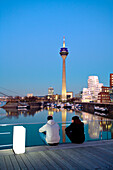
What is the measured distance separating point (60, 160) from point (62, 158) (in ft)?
0.77

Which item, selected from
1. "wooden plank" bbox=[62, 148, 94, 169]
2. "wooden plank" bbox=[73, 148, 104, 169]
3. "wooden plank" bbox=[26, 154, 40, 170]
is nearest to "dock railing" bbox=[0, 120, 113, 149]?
"wooden plank" bbox=[26, 154, 40, 170]

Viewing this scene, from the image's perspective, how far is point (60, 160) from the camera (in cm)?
670

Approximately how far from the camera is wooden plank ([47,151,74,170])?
240 inches

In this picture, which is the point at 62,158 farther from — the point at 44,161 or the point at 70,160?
the point at 44,161

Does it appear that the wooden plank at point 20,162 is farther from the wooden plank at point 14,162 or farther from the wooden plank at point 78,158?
the wooden plank at point 78,158

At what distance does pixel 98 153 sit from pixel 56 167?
219 centimetres

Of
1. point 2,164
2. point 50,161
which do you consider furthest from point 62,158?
point 2,164

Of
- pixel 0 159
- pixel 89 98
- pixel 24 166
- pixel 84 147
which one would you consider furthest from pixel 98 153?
pixel 89 98

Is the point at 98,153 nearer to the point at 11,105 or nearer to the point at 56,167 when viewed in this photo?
the point at 56,167

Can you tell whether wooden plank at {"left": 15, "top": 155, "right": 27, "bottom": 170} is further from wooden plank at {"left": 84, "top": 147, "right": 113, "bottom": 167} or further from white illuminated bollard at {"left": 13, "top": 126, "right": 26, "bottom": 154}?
wooden plank at {"left": 84, "top": 147, "right": 113, "bottom": 167}

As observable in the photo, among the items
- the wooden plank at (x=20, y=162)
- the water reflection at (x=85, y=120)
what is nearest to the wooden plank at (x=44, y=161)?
the wooden plank at (x=20, y=162)

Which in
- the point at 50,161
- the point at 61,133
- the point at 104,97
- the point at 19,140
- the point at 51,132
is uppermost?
the point at 104,97

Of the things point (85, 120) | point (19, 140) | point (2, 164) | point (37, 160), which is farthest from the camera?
point (85, 120)

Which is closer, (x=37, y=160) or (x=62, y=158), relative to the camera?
(x=37, y=160)
